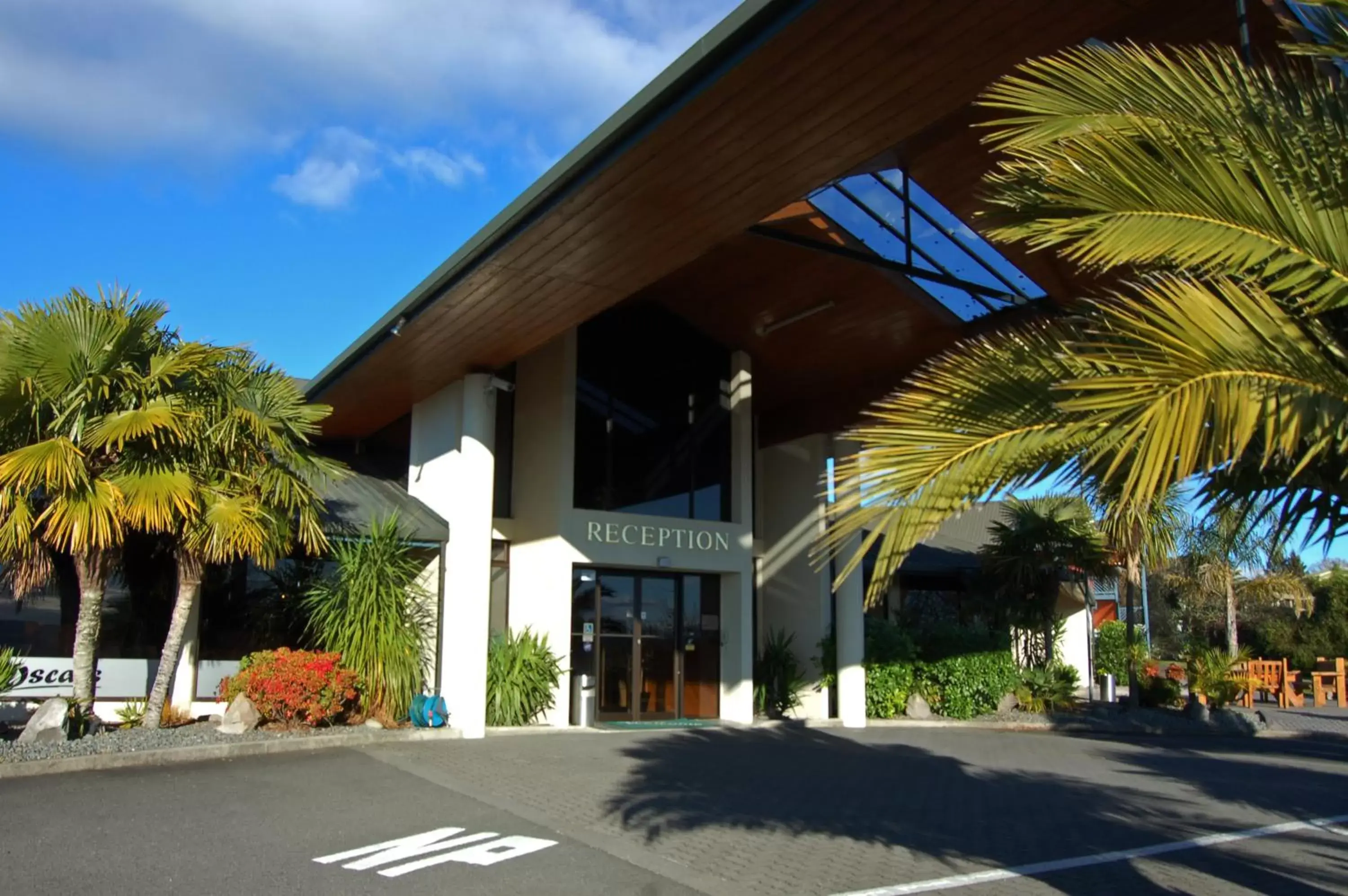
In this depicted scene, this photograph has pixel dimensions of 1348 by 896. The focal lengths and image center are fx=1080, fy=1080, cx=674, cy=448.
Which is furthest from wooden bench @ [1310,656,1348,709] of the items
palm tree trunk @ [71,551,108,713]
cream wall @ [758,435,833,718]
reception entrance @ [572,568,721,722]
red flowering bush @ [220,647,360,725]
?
palm tree trunk @ [71,551,108,713]

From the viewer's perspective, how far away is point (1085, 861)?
7.69 meters

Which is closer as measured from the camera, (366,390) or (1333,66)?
(1333,66)

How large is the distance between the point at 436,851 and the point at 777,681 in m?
Result: 12.0

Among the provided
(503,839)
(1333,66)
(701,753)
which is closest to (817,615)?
(701,753)

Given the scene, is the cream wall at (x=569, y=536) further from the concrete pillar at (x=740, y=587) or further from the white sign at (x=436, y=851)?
the white sign at (x=436, y=851)

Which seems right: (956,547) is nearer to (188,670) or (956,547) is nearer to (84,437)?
(188,670)

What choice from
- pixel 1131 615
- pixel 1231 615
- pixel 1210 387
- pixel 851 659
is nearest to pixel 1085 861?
pixel 1210 387

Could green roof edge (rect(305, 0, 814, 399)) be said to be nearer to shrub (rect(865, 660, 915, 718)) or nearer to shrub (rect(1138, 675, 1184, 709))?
shrub (rect(865, 660, 915, 718))

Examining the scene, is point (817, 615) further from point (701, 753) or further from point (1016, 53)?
point (1016, 53)

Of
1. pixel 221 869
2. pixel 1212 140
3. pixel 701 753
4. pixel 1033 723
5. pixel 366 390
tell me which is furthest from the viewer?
pixel 1033 723

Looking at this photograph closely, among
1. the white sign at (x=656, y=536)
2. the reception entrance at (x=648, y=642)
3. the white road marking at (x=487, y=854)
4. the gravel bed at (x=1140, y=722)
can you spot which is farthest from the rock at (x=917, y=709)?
the white road marking at (x=487, y=854)

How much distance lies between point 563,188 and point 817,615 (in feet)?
38.5

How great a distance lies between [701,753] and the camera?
42.1ft

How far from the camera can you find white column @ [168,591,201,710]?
14648 mm
